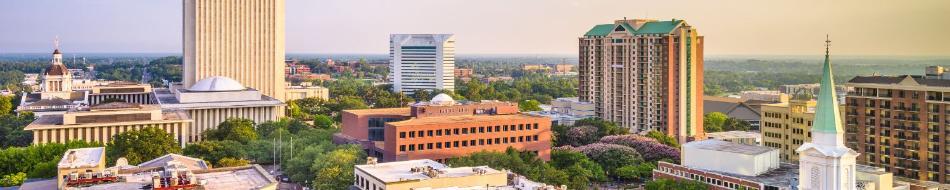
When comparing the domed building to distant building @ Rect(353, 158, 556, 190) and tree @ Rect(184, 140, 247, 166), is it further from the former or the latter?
distant building @ Rect(353, 158, 556, 190)

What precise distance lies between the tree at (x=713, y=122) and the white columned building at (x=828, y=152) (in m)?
60.9

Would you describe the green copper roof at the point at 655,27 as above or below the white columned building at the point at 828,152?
above

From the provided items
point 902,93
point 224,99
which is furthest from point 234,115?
point 902,93

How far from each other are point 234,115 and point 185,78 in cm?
1925

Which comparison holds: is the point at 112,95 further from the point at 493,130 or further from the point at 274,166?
the point at 493,130

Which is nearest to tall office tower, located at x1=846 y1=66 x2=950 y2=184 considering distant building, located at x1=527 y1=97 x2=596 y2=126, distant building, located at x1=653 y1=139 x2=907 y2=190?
distant building, located at x1=653 y1=139 x2=907 y2=190

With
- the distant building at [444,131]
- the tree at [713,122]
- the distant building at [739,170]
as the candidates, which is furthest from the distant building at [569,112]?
the distant building at [739,170]

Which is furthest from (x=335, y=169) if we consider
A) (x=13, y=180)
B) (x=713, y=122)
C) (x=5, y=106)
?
(x=5, y=106)

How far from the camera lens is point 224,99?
85.4m

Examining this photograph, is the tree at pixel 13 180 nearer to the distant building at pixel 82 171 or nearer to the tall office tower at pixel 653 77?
the distant building at pixel 82 171

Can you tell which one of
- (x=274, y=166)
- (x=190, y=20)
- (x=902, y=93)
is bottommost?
(x=274, y=166)

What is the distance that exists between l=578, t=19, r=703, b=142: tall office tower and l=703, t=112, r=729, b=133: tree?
7.77 m

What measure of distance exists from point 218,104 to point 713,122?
5740 cm

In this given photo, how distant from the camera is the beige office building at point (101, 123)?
6615 cm
